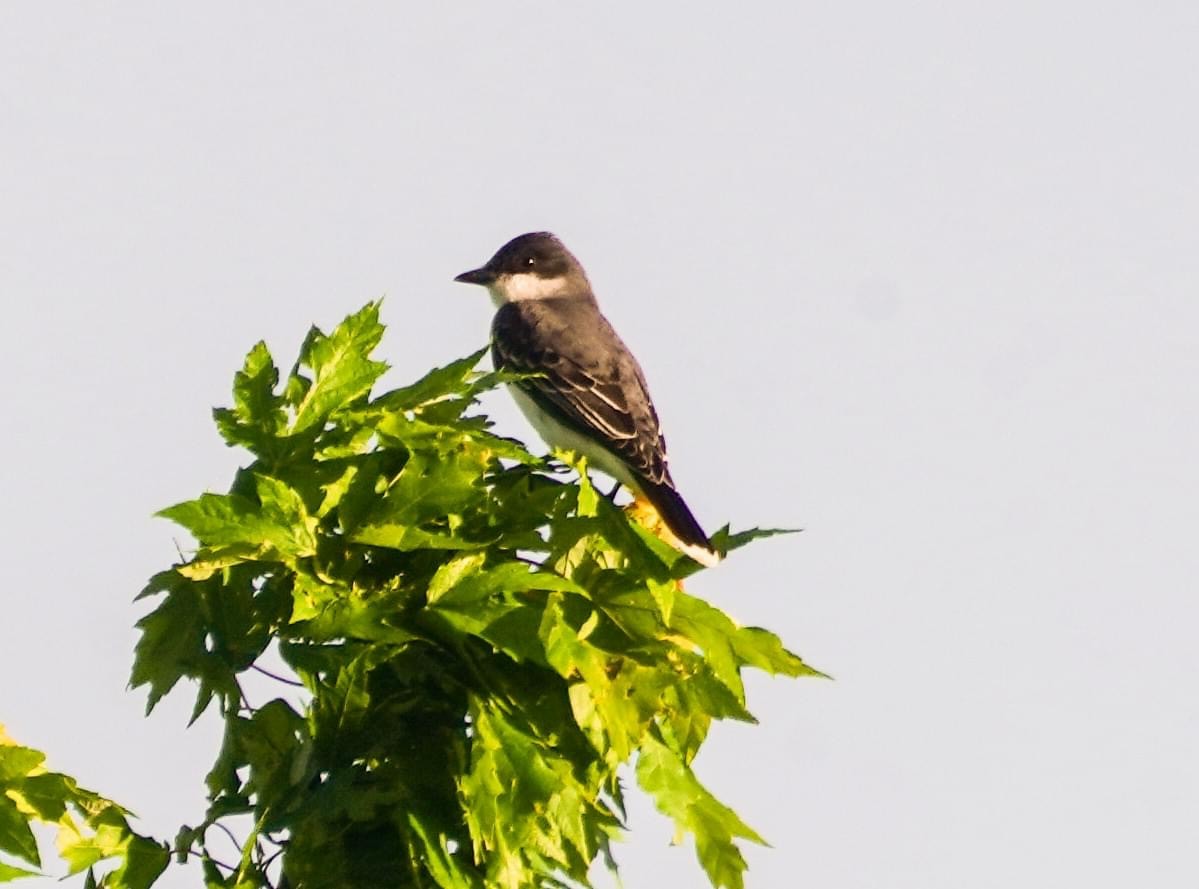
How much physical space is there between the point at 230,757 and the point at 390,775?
1.77 feet

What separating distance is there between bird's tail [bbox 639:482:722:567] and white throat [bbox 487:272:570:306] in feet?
9.71

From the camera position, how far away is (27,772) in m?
5.71

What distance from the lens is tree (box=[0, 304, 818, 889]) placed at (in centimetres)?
577

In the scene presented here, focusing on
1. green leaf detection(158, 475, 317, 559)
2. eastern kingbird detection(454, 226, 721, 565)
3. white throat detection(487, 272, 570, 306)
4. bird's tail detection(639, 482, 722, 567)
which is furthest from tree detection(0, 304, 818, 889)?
white throat detection(487, 272, 570, 306)

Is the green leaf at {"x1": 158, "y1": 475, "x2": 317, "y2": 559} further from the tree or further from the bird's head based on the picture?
the bird's head

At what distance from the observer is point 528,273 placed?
45.7 ft

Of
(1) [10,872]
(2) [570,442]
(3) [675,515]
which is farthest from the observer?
(2) [570,442]

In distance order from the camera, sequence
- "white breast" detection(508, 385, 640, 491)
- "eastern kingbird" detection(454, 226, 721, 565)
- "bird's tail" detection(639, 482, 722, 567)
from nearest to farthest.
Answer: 1. "bird's tail" detection(639, 482, 722, 567)
2. "eastern kingbird" detection(454, 226, 721, 565)
3. "white breast" detection(508, 385, 640, 491)

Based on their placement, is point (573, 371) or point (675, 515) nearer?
point (675, 515)

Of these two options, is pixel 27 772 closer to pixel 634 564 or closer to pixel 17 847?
pixel 17 847

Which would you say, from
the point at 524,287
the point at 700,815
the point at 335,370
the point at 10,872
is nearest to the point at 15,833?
the point at 10,872

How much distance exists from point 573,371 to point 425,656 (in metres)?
6.26

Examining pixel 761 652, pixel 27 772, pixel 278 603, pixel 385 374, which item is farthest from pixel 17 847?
pixel 761 652

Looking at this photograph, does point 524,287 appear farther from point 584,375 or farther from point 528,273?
point 584,375
